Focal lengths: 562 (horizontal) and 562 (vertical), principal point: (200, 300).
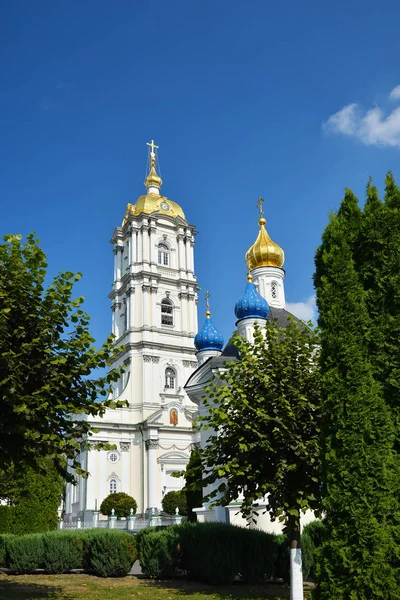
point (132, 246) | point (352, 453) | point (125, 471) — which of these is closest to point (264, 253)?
point (132, 246)

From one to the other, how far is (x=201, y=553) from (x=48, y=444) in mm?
6336

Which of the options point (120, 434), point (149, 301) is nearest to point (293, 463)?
point (120, 434)

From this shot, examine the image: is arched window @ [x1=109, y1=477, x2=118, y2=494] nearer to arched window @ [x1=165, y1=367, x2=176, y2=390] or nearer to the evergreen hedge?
arched window @ [x1=165, y1=367, x2=176, y2=390]

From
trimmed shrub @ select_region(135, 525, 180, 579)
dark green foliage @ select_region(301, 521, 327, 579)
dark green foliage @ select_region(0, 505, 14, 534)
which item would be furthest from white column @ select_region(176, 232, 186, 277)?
dark green foliage @ select_region(301, 521, 327, 579)

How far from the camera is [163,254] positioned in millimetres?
52438

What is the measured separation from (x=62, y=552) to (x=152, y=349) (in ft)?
104

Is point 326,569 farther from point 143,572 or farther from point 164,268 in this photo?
point 164,268

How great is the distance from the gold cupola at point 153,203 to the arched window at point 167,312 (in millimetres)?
8545

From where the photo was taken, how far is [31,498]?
21078mm

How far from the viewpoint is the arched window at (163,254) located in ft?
171

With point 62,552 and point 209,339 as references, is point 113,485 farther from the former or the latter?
point 62,552

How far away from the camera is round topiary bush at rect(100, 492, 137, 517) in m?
38.4

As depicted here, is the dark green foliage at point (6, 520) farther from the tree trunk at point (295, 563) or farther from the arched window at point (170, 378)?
the arched window at point (170, 378)

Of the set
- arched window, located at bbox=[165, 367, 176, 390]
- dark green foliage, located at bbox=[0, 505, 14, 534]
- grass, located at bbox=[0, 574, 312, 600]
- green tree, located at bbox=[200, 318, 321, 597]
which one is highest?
arched window, located at bbox=[165, 367, 176, 390]
